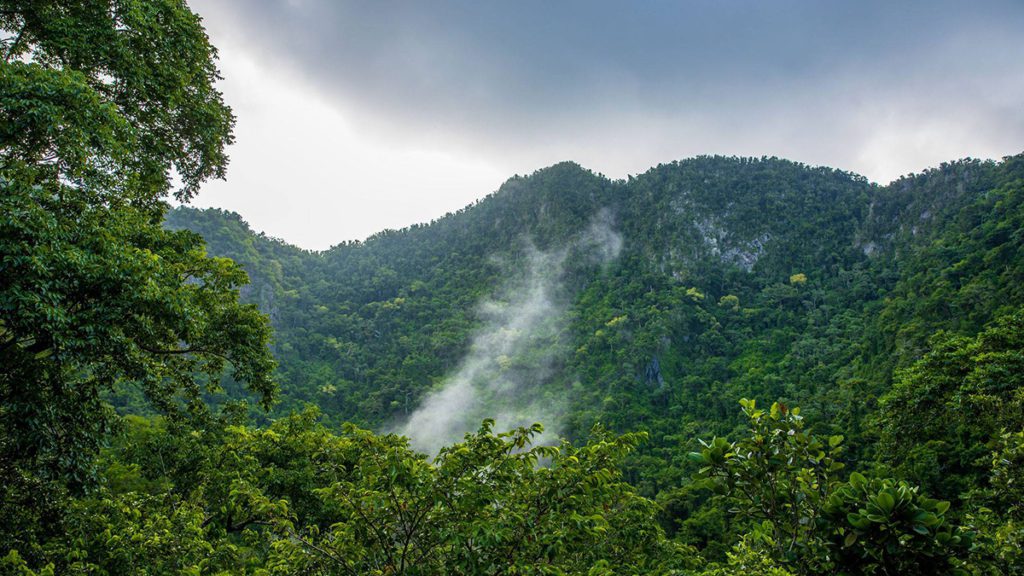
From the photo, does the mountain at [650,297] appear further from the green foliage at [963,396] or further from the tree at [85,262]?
the tree at [85,262]

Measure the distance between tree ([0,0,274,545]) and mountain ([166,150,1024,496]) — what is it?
38.3 m

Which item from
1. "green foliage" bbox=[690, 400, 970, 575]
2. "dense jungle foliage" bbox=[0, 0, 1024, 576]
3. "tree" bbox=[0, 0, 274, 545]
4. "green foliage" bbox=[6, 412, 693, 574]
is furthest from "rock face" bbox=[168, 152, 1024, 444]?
"tree" bbox=[0, 0, 274, 545]

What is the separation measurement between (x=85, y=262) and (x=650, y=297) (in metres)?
87.9

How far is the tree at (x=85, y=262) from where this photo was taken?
4.51 metres

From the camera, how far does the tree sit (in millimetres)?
4508

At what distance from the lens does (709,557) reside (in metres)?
26.7

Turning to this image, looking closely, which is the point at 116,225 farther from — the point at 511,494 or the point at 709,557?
the point at 709,557

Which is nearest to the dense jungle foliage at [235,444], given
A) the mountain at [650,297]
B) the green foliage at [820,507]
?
the green foliage at [820,507]

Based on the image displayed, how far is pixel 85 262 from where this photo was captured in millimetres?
4520

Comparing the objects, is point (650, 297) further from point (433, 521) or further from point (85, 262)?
point (85, 262)

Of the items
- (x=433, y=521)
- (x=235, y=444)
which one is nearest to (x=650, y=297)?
(x=235, y=444)

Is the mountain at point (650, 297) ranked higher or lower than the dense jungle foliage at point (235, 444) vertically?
higher

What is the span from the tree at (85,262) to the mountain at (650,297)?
38304mm

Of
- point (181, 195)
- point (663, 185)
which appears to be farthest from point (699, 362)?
point (181, 195)
